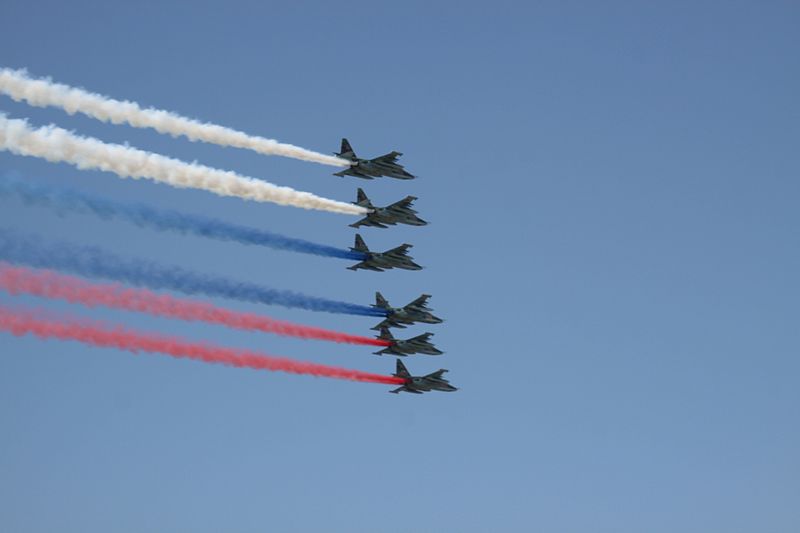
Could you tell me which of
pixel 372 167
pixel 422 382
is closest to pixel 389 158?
pixel 372 167

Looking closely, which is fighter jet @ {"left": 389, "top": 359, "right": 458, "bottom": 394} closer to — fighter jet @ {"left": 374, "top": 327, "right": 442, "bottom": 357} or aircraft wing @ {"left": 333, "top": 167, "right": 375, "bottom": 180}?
fighter jet @ {"left": 374, "top": 327, "right": 442, "bottom": 357}

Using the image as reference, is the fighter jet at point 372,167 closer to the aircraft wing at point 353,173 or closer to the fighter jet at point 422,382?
the aircraft wing at point 353,173

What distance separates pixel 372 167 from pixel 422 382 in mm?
15672

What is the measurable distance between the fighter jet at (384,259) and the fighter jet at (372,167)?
4.76 meters

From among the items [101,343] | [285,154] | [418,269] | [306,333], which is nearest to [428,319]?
[418,269]

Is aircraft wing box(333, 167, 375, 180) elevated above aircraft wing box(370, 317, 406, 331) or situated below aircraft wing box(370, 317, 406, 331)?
above

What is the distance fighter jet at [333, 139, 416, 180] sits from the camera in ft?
266

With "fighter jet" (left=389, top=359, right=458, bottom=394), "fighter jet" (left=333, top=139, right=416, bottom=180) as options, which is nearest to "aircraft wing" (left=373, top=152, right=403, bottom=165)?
"fighter jet" (left=333, top=139, right=416, bottom=180)

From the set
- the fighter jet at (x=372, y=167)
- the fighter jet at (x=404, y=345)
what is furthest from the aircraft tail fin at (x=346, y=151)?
the fighter jet at (x=404, y=345)

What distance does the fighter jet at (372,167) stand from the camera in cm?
8094

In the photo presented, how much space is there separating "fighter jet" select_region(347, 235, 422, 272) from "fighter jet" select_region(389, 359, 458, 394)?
763cm

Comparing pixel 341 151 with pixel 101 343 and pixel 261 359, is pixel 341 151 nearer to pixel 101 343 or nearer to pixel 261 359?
pixel 261 359

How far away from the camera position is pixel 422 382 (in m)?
88.9

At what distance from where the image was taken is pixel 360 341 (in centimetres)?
8350
